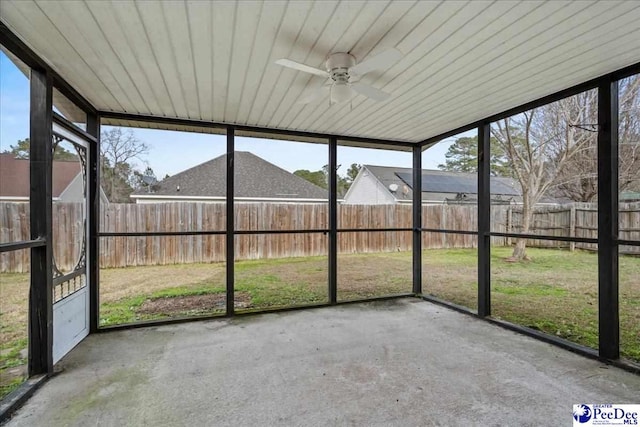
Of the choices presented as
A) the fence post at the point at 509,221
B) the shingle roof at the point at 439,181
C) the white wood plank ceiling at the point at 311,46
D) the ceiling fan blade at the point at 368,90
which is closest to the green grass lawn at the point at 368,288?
the fence post at the point at 509,221

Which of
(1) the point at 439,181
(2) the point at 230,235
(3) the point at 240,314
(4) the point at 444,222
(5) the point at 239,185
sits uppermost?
(1) the point at 439,181

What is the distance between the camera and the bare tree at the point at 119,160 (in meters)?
3.73

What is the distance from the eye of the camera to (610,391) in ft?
7.38

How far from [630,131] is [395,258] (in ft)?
10.9

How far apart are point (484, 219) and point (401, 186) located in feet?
5.06

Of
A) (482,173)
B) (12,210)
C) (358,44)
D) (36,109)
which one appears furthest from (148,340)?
(482,173)

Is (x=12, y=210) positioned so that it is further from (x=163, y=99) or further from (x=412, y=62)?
(x=412, y=62)

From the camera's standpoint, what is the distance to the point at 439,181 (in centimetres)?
498

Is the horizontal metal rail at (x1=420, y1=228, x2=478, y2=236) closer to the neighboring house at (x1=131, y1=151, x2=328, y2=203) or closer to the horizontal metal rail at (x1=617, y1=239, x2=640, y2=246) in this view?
the horizontal metal rail at (x1=617, y1=239, x2=640, y2=246)

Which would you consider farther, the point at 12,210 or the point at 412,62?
the point at 412,62

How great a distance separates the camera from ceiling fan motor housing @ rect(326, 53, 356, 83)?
2.29 metres

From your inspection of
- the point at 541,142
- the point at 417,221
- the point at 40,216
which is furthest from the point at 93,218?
the point at 541,142

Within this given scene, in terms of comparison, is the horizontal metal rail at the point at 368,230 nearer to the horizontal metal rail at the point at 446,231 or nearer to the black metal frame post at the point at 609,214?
the horizontal metal rail at the point at 446,231

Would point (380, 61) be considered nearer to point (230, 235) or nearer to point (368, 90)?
point (368, 90)
